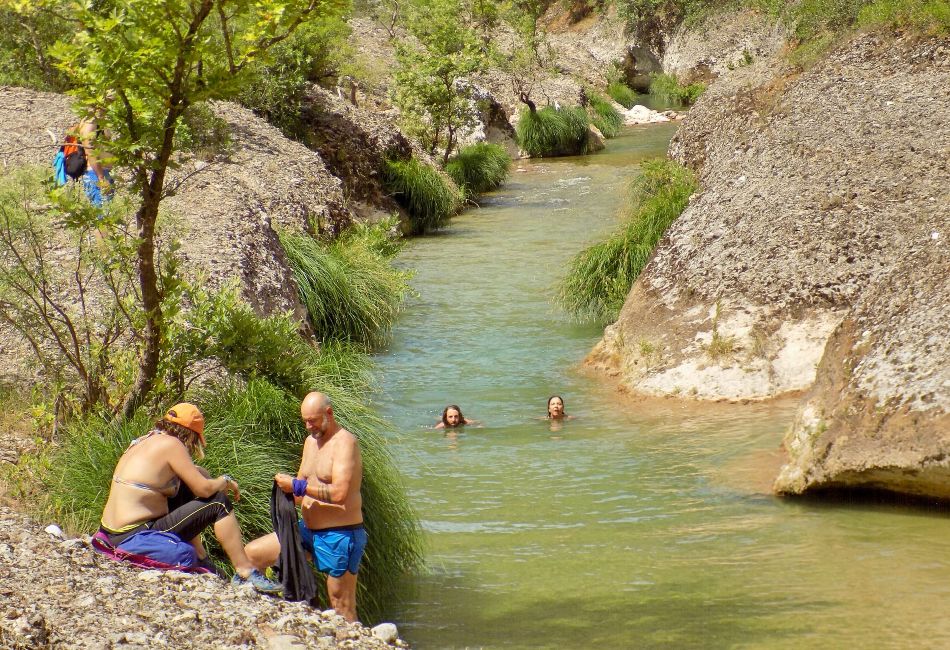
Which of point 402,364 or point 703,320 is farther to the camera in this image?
point 402,364

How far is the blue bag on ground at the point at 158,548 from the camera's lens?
6.33 m

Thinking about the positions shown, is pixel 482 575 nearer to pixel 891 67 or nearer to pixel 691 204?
pixel 691 204

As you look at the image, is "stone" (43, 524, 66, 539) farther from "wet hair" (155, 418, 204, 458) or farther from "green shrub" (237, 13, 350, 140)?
"green shrub" (237, 13, 350, 140)

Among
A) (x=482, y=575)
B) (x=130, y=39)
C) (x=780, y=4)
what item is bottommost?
(x=482, y=575)

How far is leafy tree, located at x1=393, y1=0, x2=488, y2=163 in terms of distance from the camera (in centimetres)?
2606

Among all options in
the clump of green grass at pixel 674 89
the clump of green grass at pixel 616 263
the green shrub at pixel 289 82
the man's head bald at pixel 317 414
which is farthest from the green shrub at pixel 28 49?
the clump of green grass at pixel 674 89

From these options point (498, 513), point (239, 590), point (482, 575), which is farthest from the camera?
point (498, 513)

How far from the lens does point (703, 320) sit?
1237 centimetres

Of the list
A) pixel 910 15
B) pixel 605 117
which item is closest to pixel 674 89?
pixel 605 117

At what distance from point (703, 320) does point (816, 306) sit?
1.14m

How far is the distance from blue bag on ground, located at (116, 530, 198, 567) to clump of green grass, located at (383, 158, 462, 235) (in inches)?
664

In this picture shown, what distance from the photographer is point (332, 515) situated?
6.72 metres

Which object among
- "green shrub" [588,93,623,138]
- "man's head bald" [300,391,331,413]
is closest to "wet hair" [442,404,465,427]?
"man's head bald" [300,391,331,413]

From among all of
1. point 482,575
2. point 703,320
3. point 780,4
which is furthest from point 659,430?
point 780,4
